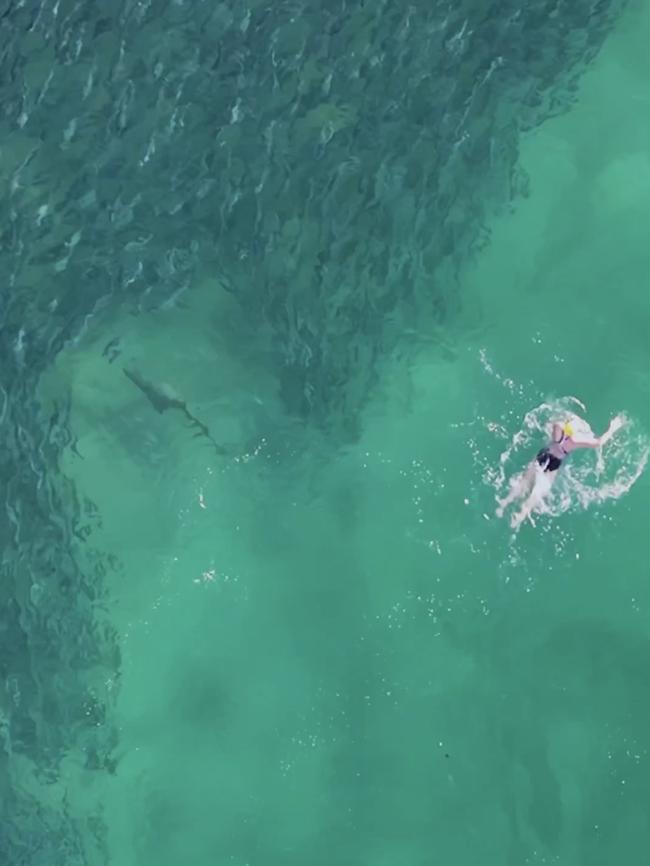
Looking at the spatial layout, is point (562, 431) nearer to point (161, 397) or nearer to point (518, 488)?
point (518, 488)

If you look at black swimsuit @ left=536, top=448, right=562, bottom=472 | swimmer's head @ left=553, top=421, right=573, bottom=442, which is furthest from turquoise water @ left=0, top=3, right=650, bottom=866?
swimmer's head @ left=553, top=421, right=573, bottom=442

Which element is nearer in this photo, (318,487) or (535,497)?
(535,497)

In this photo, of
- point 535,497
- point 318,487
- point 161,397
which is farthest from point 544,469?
point 161,397

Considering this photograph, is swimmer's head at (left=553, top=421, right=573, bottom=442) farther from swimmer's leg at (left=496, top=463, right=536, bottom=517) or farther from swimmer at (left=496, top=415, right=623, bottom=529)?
swimmer's leg at (left=496, top=463, right=536, bottom=517)

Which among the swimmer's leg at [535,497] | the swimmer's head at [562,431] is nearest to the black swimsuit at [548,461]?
the swimmer's leg at [535,497]

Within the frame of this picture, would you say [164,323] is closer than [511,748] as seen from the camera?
No

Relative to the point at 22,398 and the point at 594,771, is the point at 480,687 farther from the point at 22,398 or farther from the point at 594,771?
the point at 22,398

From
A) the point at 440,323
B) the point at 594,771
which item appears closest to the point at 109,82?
the point at 440,323

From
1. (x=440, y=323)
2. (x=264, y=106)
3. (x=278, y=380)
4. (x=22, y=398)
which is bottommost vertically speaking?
(x=22, y=398)
